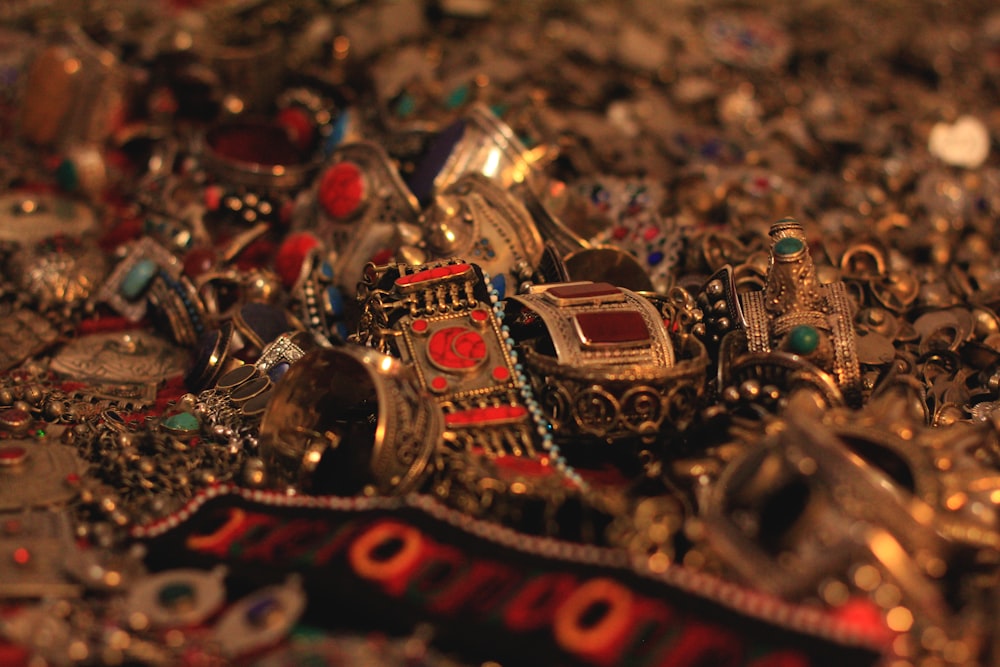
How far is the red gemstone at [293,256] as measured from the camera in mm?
3195

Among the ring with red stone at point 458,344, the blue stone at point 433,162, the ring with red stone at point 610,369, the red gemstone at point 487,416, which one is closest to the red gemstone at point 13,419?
the ring with red stone at point 458,344

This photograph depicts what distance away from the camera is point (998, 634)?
169 centimetres

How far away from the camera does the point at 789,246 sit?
8.16ft

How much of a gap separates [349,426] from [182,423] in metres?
0.48

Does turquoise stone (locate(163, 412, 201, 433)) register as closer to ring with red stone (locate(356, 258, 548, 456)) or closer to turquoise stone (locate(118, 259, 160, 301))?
ring with red stone (locate(356, 258, 548, 456))

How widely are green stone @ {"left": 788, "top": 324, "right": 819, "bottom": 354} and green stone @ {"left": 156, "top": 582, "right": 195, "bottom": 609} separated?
1.50 m

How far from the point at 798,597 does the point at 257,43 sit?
3.99m

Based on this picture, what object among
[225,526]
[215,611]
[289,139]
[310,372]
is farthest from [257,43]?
[215,611]

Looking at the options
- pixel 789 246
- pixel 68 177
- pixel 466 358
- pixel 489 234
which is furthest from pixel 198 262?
pixel 789 246

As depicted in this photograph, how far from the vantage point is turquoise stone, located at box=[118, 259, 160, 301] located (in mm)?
3254

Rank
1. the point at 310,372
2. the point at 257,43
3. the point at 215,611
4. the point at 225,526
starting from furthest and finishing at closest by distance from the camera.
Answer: the point at 257,43, the point at 310,372, the point at 225,526, the point at 215,611

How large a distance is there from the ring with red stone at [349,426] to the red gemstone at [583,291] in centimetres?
44

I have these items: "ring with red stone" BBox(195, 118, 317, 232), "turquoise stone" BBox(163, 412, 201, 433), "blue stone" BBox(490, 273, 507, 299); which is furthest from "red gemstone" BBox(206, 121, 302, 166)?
"turquoise stone" BBox(163, 412, 201, 433)

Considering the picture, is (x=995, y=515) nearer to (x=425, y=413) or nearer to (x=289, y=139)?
(x=425, y=413)
